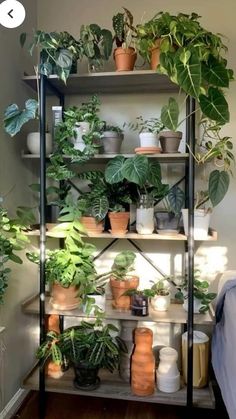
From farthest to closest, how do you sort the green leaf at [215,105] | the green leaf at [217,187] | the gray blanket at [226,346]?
the green leaf at [217,187] < the green leaf at [215,105] < the gray blanket at [226,346]

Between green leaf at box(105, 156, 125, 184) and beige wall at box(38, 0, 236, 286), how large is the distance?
45cm

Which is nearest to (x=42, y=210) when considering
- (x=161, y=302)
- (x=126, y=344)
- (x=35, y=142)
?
(x=35, y=142)

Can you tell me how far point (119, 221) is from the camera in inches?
71.8

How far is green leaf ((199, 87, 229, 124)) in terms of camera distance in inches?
60.4

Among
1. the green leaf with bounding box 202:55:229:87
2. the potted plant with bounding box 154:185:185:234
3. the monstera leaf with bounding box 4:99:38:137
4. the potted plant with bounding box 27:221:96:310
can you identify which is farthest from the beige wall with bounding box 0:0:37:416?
the green leaf with bounding box 202:55:229:87

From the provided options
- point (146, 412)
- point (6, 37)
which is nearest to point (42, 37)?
point (6, 37)

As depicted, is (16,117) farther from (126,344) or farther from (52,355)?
(126,344)

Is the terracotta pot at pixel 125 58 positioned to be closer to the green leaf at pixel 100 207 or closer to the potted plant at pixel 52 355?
the green leaf at pixel 100 207

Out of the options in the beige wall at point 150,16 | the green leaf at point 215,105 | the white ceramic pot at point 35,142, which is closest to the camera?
the green leaf at point 215,105

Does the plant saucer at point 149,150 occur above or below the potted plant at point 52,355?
above

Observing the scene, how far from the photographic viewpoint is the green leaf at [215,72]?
1545 millimetres

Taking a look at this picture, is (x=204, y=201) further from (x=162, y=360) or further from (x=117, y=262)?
(x=162, y=360)

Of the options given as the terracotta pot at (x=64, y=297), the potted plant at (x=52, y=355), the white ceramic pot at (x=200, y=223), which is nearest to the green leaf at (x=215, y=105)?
the white ceramic pot at (x=200, y=223)

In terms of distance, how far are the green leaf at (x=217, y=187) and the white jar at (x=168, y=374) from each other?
912 mm
